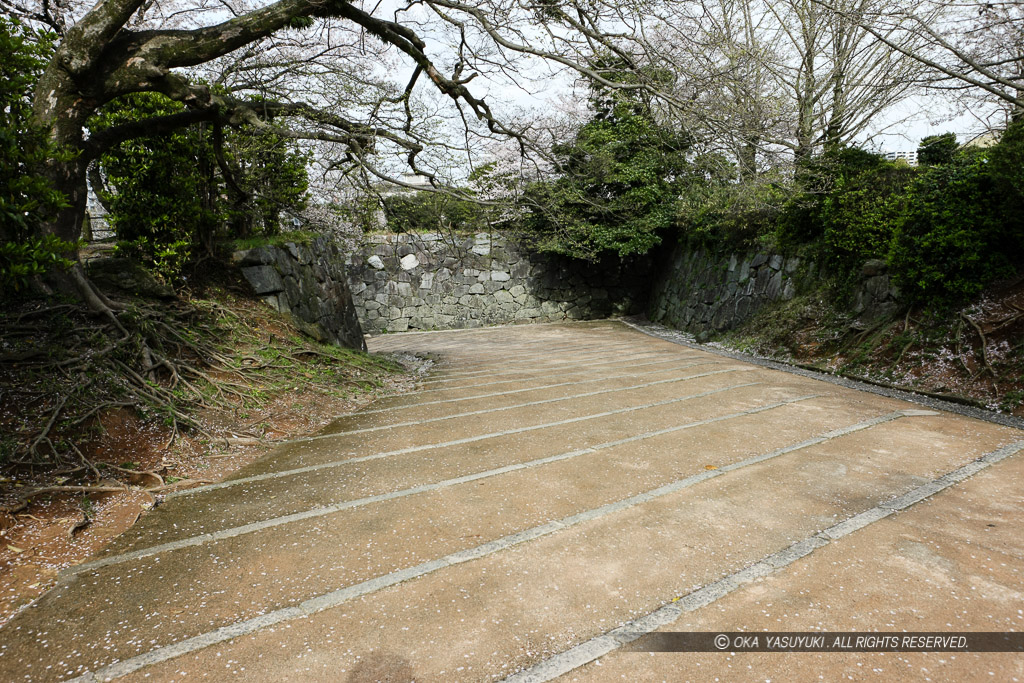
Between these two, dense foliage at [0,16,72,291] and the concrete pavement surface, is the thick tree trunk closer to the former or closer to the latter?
dense foliage at [0,16,72,291]

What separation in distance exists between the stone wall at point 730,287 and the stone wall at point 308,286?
7.59 metres

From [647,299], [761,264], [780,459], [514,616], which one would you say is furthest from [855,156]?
[514,616]

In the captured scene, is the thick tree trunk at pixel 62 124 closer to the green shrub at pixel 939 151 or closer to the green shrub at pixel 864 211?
the green shrub at pixel 864 211

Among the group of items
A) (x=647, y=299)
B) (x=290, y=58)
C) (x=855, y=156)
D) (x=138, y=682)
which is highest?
(x=290, y=58)

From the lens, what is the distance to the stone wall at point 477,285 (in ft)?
48.0

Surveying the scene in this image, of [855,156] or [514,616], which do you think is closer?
[514,616]

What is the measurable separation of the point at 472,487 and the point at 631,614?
4.82ft

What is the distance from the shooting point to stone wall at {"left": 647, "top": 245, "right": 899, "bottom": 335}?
714cm

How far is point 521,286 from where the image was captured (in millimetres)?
15648

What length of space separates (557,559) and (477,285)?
13180 millimetres

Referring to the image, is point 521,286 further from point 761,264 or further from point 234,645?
point 234,645

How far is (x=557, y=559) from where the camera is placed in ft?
8.11

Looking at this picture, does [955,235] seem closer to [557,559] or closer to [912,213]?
[912,213]

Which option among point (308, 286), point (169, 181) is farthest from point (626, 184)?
point (169, 181)
